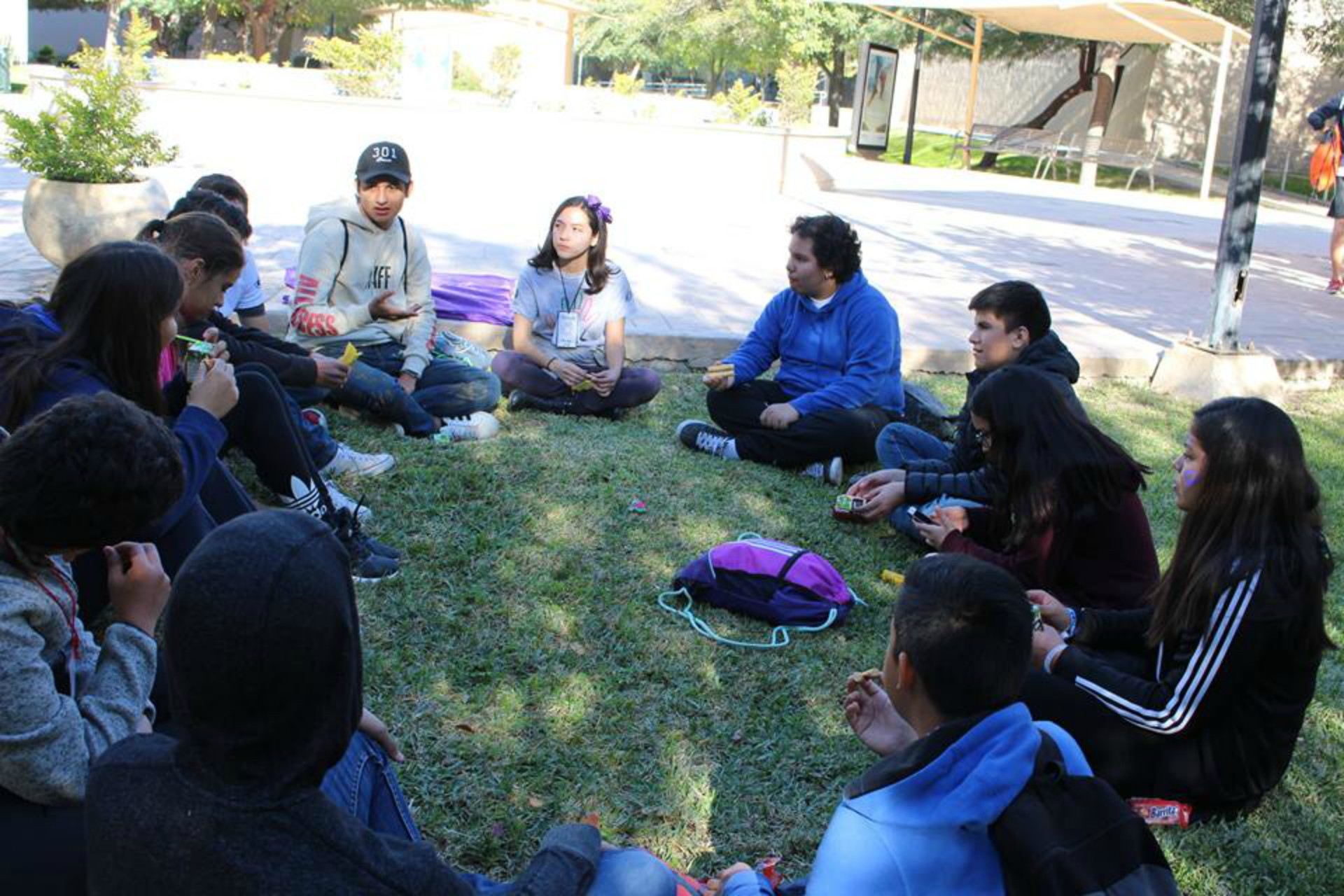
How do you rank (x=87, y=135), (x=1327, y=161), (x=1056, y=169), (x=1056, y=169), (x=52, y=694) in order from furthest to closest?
(x=1056, y=169) < (x=1056, y=169) < (x=1327, y=161) < (x=87, y=135) < (x=52, y=694)

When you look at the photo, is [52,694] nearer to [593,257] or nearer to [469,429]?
[469,429]

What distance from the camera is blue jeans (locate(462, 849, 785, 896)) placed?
2064 millimetres

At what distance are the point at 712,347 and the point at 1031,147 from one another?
811 inches

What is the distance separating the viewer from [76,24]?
46250mm

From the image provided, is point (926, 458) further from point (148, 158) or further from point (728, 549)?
point (148, 158)

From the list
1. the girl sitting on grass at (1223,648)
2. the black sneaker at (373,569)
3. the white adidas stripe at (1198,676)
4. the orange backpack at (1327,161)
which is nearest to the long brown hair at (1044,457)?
the girl sitting on grass at (1223,648)

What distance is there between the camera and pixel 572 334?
624 centimetres

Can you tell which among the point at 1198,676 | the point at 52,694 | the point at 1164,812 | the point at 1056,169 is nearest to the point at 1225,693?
the point at 1198,676

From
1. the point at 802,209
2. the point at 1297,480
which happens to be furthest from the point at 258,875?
the point at 802,209

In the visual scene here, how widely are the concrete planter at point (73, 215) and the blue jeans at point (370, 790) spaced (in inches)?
240

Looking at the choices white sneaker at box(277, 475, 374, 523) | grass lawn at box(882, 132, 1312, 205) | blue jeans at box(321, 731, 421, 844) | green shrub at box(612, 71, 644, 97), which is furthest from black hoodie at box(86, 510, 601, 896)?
grass lawn at box(882, 132, 1312, 205)

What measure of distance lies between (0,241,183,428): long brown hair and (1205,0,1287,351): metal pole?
6320 mm

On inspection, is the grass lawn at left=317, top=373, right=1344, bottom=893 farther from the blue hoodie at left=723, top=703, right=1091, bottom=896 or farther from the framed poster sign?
the framed poster sign

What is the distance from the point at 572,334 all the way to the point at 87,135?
3.74 m
